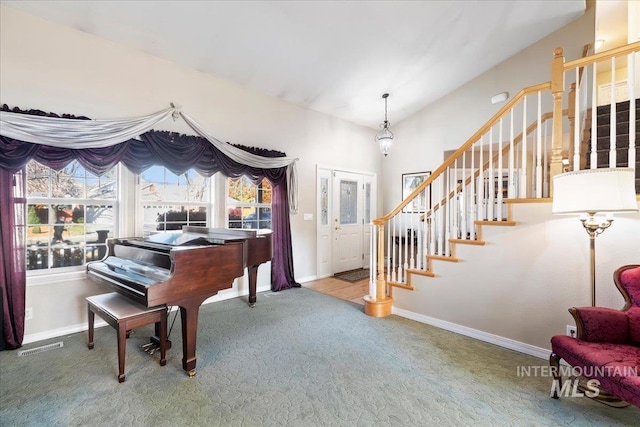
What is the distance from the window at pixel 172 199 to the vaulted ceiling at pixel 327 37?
148 centimetres

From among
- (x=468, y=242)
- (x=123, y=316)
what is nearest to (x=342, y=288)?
(x=468, y=242)

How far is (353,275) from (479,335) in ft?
9.63

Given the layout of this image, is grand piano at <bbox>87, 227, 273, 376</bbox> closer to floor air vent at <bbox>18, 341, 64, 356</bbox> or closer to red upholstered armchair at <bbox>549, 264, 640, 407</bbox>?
floor air vent at <bbox>18, 341, 64, 356</bbox>

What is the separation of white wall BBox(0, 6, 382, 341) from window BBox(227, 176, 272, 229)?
0.54 meters

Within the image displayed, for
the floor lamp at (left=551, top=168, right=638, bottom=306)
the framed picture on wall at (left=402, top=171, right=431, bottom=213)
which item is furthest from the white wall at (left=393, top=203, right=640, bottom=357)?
the framed picture on wall at (left=402, top=171, right=431, bottom=213)

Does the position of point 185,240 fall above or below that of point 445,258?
above

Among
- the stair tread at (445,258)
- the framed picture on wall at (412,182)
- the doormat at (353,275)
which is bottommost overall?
the doormat at (353,275)

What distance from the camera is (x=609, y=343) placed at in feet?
5.91

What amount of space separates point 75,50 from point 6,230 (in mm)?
1932

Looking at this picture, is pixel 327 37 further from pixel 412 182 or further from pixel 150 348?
pixel 150 348

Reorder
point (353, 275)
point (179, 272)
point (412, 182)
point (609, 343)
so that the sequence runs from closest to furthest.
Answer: point (609, 343) < point (179, 272) < point (353, 275) < point (412, 182)

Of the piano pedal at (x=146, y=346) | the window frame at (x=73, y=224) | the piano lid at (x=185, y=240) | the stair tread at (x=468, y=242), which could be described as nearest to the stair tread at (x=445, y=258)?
the stair tread at (x=468, y=242)

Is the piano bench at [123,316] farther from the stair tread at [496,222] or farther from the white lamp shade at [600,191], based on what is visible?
the white lamp shade at [600,191]

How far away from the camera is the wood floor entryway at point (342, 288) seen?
13.9ft
